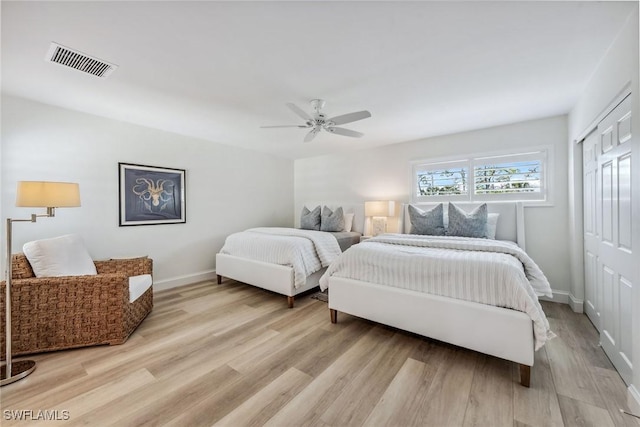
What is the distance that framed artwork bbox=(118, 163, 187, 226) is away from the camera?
3443 mm

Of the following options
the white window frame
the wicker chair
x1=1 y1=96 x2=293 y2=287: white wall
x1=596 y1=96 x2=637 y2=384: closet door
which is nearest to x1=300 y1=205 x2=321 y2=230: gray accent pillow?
x1=1 y1=96 x2=293 y2=287: white wall

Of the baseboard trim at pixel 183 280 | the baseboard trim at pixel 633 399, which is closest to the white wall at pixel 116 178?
the baseboard trim at pixel 183 280

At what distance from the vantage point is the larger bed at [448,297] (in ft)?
5.71

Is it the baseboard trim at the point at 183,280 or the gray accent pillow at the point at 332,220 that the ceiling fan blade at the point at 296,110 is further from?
the baseboard trim at the point at 183,280

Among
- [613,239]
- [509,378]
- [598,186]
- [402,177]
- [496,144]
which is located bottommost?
[509,378]

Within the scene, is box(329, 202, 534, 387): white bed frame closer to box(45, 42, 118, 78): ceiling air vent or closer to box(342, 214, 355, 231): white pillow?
box(342, 214, 355, 231): white pillow

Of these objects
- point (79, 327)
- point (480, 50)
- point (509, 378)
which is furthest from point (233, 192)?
point (509, 378)

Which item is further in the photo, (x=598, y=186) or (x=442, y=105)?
(x=442, y=105)

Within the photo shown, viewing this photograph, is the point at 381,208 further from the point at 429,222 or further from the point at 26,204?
the point at 26,204

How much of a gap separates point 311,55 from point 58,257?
288cm

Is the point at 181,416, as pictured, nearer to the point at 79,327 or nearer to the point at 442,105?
the point at 79,327

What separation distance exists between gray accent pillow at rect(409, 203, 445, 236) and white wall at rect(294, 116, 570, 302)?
0.98 metres

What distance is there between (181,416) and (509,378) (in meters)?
2.15

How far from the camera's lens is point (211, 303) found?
10.7ft
